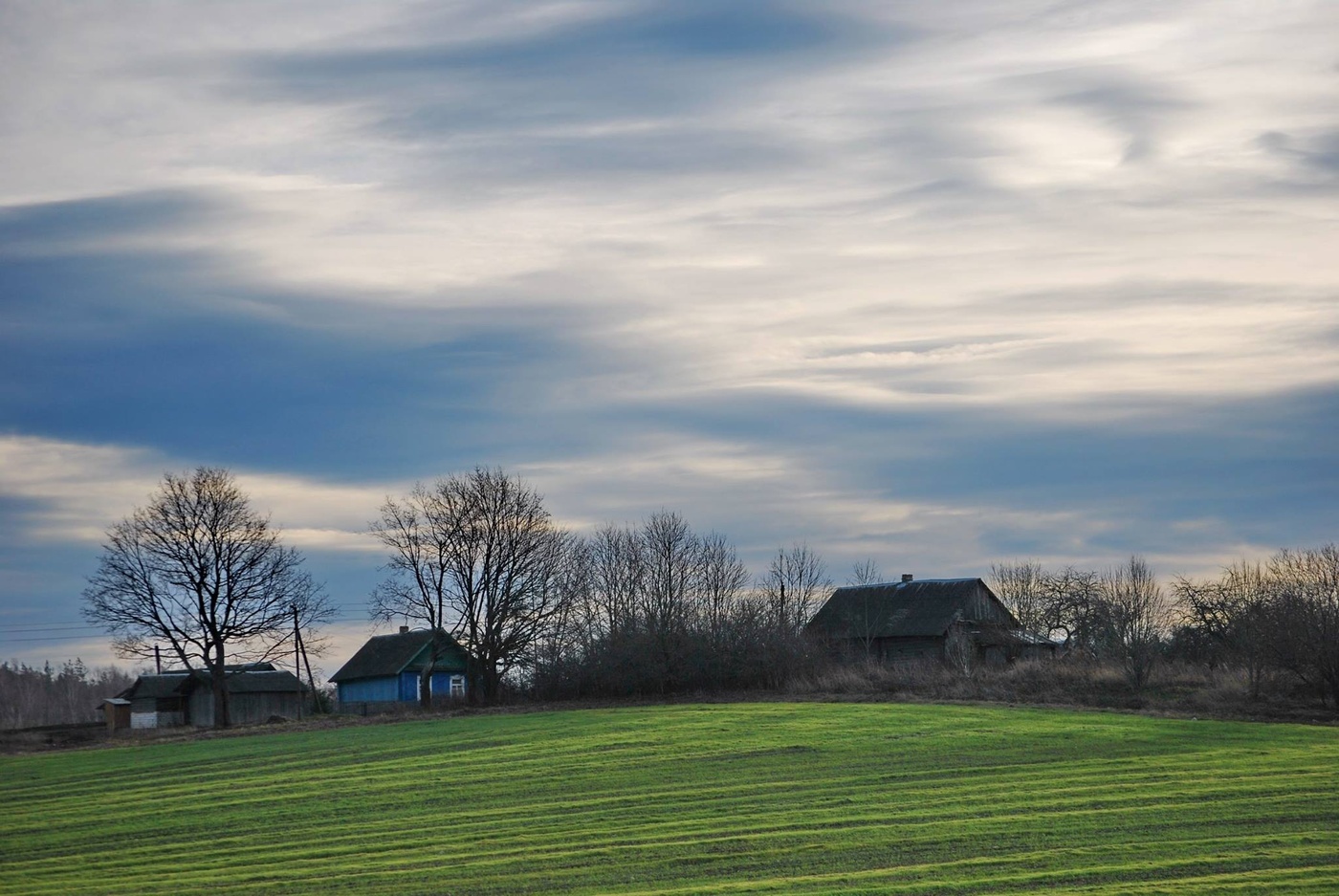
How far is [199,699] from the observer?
7450 centimetres

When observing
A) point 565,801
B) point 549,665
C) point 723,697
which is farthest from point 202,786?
point 549,665

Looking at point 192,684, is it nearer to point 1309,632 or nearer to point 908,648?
point 908,648

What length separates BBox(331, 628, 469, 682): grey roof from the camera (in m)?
74.6

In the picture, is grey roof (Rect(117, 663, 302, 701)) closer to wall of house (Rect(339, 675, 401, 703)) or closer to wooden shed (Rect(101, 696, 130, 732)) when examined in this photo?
wooden shed (Rect(101, 696, 130, 732))

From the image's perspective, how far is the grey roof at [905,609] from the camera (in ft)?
211

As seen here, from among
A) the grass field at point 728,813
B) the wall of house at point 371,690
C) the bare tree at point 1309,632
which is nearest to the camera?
the grass field at point 728,813

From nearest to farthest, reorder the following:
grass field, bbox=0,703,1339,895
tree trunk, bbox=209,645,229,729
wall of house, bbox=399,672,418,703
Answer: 1. grass field, bbox=0,703,1339,895
2. tree trunk, bbox=209,645,229,729
3. wall of house, bbox=399,672,418,703

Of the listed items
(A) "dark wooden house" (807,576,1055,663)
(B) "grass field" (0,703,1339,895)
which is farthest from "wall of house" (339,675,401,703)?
(B) "grass field" (0,703,1339,895)

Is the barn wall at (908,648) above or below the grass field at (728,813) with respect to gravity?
above

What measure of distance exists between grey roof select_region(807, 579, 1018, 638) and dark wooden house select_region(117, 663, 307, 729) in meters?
32.4

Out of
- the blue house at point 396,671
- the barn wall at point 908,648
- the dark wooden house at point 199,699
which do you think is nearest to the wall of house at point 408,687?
the blue house at point 396,671

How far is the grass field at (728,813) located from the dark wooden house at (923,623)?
2832cm

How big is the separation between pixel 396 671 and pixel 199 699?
479 inches

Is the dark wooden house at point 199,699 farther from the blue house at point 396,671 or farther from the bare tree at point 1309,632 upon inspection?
the bare tree at point 1309,632
